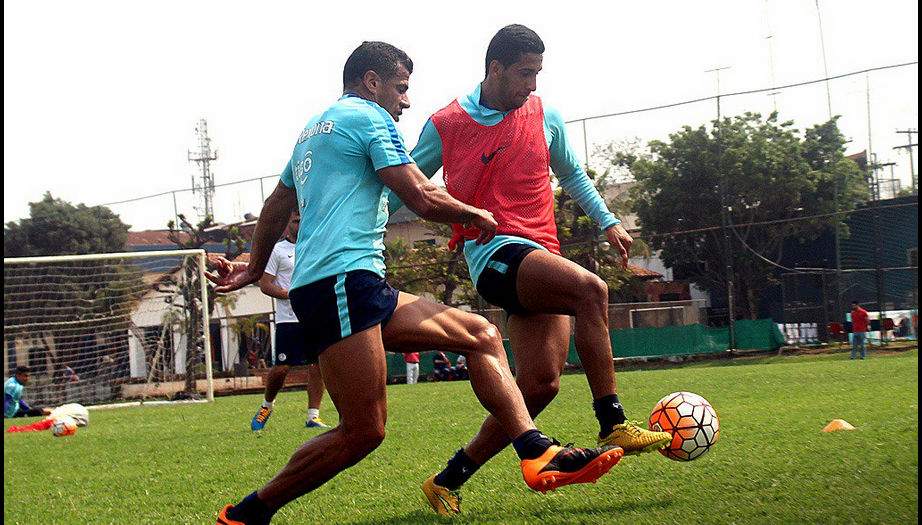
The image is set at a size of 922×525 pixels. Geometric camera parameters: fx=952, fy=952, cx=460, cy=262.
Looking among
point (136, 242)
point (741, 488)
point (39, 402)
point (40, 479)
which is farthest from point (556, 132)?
point (136, 242)

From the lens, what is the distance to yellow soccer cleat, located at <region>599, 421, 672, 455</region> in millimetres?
4051

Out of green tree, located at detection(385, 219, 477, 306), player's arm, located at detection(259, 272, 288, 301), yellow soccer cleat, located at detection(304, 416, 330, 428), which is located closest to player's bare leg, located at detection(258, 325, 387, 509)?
player's arm, located at detection(259, 272, 288, 301)

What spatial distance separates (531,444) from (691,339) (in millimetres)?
22993

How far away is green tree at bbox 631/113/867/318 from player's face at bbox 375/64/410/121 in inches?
841

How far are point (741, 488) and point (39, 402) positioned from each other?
19.2m

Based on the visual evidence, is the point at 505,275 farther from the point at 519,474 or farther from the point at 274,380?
the point at 274,380

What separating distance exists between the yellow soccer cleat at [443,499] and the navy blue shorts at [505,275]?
3.00ft

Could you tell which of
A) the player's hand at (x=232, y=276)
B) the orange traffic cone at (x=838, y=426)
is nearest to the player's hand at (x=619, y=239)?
the player's hand at (x=232, y=276)

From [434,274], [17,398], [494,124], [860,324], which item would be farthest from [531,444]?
[434,274]

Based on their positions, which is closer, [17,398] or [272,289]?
[272,289]

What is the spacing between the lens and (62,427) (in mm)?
A: 11766

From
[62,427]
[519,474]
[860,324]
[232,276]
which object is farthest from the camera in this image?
[860,324]

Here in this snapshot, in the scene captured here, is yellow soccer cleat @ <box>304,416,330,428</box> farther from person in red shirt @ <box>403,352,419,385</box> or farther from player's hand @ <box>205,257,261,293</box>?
person in red shirt @ <box>403,352,419,385</box>

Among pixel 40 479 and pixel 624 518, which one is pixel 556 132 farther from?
pixel 40 479
